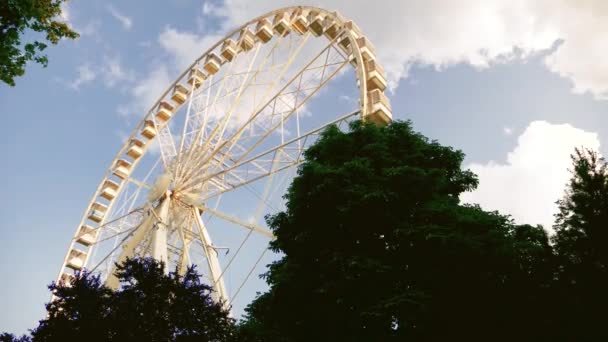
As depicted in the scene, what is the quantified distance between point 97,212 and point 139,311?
19.0 metres

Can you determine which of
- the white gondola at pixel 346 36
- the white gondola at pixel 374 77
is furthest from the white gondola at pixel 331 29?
the white gondola at pixel 374 77

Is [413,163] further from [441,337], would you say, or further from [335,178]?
[441,337]

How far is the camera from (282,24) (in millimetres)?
21125

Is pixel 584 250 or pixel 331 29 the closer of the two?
pixel 584 250

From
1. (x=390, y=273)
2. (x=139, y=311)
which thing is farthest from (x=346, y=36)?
(x=139, y=311)

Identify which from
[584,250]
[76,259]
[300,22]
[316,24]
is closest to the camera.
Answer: [584,250]

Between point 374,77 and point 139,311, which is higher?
point 374,77

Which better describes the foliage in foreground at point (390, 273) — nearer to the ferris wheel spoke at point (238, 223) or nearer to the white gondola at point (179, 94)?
the ferris wheel spoke at point (238, 223)

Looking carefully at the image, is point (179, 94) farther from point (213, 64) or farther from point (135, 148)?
point (135, 148)

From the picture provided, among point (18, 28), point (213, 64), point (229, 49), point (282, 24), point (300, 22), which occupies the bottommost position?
point (18, 28)

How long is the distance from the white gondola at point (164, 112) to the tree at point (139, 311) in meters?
16.9

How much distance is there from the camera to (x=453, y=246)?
845 cm

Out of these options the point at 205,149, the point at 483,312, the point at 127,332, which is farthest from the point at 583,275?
the point at 205,149

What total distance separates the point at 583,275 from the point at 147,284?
220 inches
